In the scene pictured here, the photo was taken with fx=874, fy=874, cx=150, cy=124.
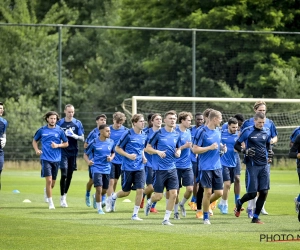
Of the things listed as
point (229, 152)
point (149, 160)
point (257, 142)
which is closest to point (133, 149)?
point (149, 160)

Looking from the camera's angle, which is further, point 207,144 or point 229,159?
point 229,159

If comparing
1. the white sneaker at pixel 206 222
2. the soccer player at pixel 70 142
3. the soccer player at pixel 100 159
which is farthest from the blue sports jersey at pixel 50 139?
the white sneaker at pixel 206 222

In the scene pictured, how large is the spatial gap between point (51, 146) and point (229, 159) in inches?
152

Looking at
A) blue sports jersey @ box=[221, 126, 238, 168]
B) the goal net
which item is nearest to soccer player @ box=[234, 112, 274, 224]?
blue sports jersey @ box=[221, 126, 238, 168]

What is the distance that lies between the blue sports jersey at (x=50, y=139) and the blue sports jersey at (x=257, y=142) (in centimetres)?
504

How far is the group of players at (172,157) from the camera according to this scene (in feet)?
51.0

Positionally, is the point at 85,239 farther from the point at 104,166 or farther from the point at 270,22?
the point at 270,22

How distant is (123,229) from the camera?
14.5 metres

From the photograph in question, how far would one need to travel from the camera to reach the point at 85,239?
13062 millimetres

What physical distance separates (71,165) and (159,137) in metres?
4.76

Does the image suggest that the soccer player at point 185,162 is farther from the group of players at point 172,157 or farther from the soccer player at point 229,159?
the soccer player at point 229,159

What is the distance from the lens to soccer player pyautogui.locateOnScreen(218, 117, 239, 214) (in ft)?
59.6

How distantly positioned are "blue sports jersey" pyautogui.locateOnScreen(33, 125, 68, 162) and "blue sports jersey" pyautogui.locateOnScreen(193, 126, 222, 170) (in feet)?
14.2

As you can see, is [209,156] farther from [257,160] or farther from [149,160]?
[149,160]
